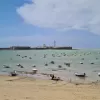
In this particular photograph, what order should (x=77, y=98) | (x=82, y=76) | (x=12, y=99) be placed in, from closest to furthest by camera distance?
(x=12, y=99) < (x=77, y=98) < (x=82, y=76)

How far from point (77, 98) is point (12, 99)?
195 inches

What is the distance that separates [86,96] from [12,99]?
6.03 m

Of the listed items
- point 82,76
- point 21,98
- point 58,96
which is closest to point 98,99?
point 58,96

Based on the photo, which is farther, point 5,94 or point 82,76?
point 82,76

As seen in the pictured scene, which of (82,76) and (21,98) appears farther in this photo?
(82,76)

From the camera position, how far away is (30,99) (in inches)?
704

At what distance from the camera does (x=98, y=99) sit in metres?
18.5

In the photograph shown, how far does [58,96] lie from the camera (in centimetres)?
1933

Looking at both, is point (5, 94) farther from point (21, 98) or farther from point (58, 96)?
point (58, 96)

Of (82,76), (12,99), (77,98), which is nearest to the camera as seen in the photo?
(12,99)

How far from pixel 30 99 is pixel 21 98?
703mm

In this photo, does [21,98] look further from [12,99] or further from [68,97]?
[68,97]

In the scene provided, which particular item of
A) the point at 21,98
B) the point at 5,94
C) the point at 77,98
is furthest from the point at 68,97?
the point at 5,94

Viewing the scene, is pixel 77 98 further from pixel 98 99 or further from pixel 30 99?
pixel 30 99
